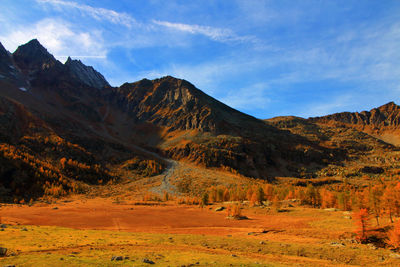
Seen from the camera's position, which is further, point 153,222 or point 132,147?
point 132,147

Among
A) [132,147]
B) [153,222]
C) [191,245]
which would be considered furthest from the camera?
[132,147]

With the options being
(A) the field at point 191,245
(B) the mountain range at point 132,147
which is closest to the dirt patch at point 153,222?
(A) the field at point 191,245

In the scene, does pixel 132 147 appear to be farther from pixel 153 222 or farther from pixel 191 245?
pixel 191 245

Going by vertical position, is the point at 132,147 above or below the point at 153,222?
above

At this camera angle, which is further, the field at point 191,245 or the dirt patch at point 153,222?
the dirt patch at point 153,222

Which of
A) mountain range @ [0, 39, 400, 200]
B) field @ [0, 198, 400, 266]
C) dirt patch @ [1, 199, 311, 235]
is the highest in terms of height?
mountain range @ [0, 39, 400, 200]

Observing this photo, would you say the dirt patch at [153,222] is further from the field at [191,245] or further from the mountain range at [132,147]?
the mountain range at [132,147]

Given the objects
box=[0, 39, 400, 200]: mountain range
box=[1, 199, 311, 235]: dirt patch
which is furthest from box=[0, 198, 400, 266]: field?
box=[0, 39, 400, 200]: mountain range

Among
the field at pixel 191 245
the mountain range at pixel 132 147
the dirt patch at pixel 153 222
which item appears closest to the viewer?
the field at pixel 191 245

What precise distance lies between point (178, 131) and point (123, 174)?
6900 centimetres

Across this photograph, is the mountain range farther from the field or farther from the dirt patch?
the field

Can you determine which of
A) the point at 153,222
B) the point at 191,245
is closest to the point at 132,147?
the point at 153,222

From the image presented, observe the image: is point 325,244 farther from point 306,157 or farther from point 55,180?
point 306,157

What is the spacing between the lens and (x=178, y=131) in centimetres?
17162
